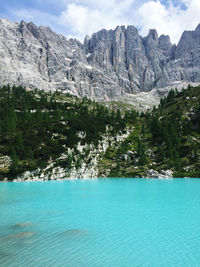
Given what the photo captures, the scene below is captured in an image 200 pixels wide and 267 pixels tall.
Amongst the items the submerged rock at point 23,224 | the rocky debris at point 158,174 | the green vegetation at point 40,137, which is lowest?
the rocky debris at point 158,174

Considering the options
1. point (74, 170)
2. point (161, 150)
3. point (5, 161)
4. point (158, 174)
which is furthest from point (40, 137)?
point (161, 150)

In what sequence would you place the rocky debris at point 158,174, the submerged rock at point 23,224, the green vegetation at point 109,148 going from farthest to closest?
the green vegetation at point 109,148
the rocky debris at point 158,174
the submerged rock at point 23,224

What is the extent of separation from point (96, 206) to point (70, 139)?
66296mm

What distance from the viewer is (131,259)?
14.5 metres

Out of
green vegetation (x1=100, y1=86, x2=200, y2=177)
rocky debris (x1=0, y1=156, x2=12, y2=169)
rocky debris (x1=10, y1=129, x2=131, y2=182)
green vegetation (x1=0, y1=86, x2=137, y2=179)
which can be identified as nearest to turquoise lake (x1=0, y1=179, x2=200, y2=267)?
rocky debris (x1=10, y1=129, x2=131, y2=182)

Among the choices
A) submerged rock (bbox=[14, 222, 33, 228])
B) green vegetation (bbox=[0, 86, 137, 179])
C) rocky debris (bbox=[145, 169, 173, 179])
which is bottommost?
rocky debris (bbox=[145, 169, 173, 179])

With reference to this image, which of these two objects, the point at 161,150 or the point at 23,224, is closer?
the point at 23,224

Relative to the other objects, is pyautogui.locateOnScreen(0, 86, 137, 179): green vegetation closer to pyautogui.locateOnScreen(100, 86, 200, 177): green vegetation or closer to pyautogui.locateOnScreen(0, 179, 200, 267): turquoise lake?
pyautogui.locateOnScreen(100, 86, 200, 177): green vegetation

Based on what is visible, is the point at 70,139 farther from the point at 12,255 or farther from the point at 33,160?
the point at 12,255

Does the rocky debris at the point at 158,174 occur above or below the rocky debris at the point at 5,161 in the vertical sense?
below

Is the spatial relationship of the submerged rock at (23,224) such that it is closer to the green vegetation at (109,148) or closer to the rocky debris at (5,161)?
the green vegetation at (109,148)

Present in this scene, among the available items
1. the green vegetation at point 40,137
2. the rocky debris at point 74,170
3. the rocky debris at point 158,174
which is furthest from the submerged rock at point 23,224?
the rocky debris at point 158,174

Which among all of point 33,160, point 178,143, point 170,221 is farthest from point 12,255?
point 178,143

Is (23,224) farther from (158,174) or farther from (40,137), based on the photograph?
(40,137)
